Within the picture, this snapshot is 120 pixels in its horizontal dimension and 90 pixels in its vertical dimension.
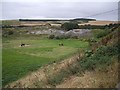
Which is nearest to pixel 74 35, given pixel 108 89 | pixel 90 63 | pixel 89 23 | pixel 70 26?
pixel 89 23

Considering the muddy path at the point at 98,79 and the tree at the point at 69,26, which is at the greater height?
the muddy path at the point at 98,79

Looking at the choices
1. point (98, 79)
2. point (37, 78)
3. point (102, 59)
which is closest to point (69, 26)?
point (37, 78)

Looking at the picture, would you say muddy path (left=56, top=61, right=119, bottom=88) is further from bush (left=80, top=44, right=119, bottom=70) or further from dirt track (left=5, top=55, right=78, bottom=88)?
dirt track (left=5, top=55, right=78, bottom=88)

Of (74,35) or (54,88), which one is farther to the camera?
(74,35)

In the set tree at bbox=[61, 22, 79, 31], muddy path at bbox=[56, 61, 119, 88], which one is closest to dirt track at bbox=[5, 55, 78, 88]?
muddy path at bbox=[56, 61, 119, 88]

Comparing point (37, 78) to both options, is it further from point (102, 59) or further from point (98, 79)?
point (98, 79)

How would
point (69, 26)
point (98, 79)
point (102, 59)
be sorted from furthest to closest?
1. point (69, 26)
2. point (102, 59)
3. point (98, 79)

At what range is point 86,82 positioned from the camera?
33.7 ft

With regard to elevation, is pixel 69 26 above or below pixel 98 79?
below

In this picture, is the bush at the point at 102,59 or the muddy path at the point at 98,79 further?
the bush at the point at 102,59

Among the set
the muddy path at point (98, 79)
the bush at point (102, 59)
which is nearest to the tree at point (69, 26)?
the bush at point (102, 59)

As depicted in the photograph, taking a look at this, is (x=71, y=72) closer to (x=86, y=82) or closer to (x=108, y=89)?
(x=86, y=82)

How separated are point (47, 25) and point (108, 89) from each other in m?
85.8

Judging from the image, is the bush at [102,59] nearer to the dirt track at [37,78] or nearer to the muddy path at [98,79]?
the muddy path at [98,79]
